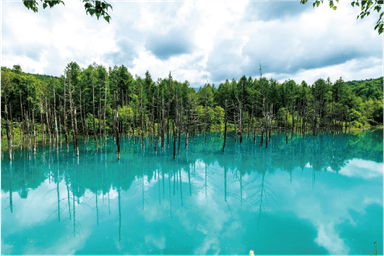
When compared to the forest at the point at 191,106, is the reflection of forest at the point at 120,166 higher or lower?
lower

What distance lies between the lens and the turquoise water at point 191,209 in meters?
8.28

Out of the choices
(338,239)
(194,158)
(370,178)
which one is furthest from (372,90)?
(338,239)

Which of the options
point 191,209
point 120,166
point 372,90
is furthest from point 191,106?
point 372,90

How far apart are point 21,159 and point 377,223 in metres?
36.0

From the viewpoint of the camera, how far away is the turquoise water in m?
8.28

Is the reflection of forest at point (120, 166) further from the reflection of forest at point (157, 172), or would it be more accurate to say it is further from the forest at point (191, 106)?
the forest at point (191, 106)

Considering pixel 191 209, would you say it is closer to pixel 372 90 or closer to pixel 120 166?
pixel 120 166

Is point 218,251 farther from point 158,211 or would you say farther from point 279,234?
point 158,211

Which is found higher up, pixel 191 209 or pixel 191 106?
pixel 191 106

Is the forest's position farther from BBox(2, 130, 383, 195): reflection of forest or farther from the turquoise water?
the turquoise water

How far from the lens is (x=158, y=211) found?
11.3 meters

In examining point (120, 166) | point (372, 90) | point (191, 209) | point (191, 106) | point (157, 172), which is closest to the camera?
point (191, 209)

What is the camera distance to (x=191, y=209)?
1159cm

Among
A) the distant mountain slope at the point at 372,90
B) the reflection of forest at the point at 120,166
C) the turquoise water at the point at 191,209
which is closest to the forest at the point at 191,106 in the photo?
the distant mountain slope at the point at 372,90
